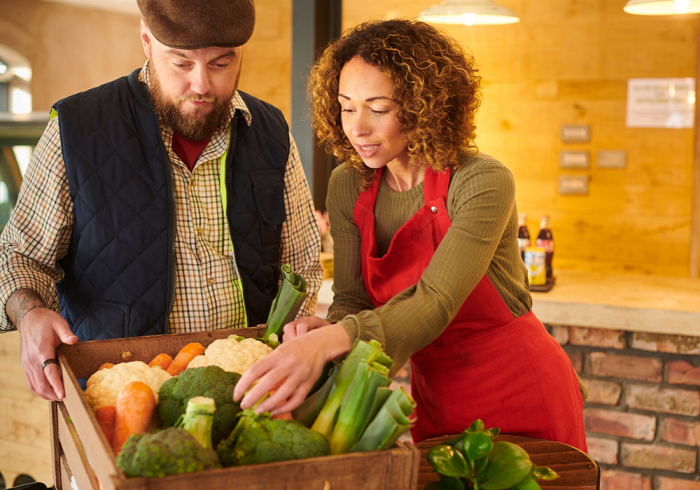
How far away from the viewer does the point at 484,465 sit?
0.91 meters

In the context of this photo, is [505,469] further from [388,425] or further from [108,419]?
[108,419]

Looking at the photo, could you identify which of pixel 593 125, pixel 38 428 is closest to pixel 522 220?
pixel 593 125

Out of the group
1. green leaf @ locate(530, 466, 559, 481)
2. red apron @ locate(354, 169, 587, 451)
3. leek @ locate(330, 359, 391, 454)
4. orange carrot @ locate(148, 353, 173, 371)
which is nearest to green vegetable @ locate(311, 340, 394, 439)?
leek @ locate(330, 359, 391, 454)

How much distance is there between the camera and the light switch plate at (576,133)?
393 cm

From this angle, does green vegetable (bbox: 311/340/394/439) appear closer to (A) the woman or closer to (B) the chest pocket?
(A) the woman

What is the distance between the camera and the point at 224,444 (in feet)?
2.67

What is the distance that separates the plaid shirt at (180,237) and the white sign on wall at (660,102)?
289cm

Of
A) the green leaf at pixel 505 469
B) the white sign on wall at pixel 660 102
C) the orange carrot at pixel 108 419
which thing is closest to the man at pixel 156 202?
the orange carrot at pixel 108 419

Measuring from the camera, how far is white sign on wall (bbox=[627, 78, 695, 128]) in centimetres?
374

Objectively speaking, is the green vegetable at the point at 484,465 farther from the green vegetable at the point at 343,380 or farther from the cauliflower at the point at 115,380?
the cauliflower at the point at 115,380

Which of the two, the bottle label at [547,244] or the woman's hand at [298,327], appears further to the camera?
the bottle label at [547,244]

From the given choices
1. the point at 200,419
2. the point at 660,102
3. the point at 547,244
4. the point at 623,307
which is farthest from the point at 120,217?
the point at 660,102

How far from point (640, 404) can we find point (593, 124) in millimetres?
1976

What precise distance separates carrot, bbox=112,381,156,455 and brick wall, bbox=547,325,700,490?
196cm
